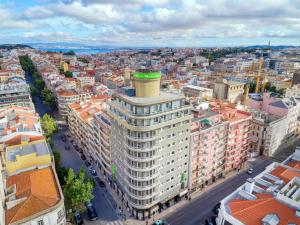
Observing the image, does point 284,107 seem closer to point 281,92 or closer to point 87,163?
point 87,163

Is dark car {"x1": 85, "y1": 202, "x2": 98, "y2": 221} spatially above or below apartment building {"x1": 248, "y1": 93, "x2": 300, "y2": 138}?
below

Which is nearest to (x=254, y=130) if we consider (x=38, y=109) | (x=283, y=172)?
(x=283, y=172)

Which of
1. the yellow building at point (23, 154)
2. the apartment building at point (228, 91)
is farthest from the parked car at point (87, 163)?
the apartment building at point (228, 91)

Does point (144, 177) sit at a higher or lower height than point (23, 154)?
lower

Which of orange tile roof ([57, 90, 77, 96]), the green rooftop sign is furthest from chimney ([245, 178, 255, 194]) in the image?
orange tile roof ([57, 90, 77, 96])

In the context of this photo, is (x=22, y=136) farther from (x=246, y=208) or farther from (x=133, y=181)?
(x=246, y=208)

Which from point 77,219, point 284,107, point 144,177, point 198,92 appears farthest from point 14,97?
point 284,107

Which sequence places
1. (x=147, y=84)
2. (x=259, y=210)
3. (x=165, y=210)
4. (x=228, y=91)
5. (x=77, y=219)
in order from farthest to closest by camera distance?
(x=228, y=91) → (x=165, y=210) → (x=77, y=219) → (x=147, y=84) → (x=259, y=210)

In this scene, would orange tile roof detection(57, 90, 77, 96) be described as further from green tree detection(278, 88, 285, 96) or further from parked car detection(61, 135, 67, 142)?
green tree detection(278, 88, 285, 96)
